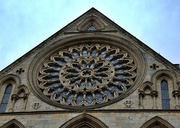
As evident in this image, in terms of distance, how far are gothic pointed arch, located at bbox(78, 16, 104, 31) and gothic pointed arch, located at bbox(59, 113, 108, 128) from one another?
7487 millimetres

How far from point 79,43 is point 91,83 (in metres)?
3.45

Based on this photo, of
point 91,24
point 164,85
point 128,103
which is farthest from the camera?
point 91,24

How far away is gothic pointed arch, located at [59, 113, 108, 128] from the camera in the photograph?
2005 centimetres

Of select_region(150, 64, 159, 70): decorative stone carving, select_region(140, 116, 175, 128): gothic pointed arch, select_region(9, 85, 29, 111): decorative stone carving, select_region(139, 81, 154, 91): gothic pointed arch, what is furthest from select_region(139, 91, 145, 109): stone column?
select_region(9, 85, 29, 111): decorative stone carving

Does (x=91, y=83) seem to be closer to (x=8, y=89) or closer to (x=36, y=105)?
(x=36, y=105)

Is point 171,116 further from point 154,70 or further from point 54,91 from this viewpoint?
point 54,91

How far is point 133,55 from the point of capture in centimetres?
2427

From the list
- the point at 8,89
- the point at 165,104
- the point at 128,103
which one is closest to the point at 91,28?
the point at 8,89

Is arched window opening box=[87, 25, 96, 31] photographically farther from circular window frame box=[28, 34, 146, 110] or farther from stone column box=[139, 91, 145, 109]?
stone column box=[139, 91, 145, 109]

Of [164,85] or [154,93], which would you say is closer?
[154,93]

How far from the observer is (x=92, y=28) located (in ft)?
89.6

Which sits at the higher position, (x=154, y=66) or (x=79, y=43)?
(x=79, y=43)

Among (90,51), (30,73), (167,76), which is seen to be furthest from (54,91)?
(167,76)

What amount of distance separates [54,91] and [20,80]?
171 centimetres
